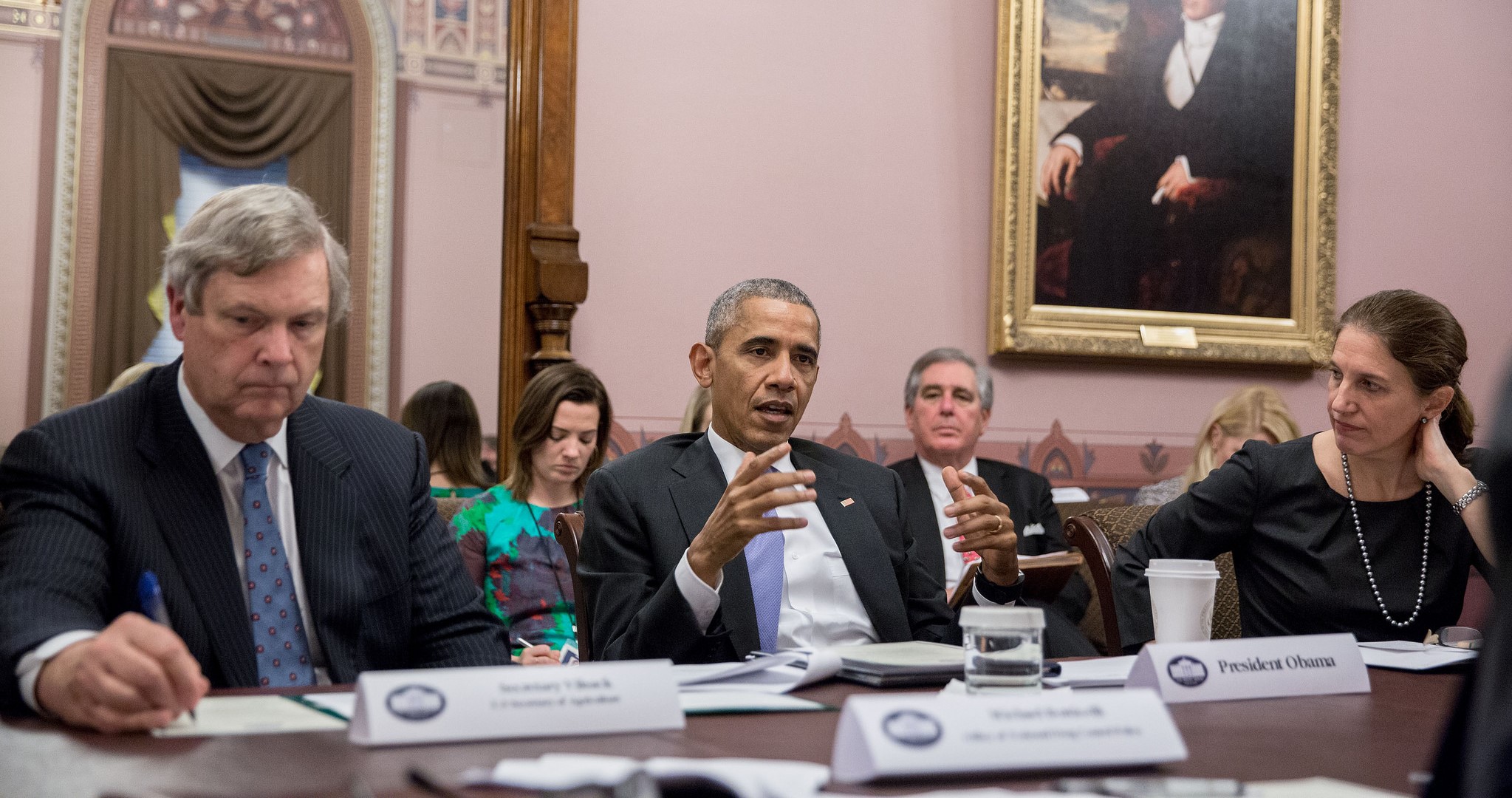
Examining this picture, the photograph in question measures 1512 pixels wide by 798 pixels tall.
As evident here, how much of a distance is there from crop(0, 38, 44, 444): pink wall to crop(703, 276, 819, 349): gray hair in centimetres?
297

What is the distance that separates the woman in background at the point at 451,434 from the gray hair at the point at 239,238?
263 cm

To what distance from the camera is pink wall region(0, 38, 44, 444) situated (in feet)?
16.1

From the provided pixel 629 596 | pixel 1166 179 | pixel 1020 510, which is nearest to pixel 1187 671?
pixel 629 596

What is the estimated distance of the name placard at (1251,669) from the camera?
1.58 m

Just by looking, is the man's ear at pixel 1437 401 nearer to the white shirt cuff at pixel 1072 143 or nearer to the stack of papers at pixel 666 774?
the stack of papers at pixel 666 774

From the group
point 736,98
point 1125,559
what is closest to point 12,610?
point 1125,559

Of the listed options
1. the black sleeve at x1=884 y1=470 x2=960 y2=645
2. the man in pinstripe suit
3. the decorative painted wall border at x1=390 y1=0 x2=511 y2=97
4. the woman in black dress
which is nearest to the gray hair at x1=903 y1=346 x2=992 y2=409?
the decorative painted wall border at x1=390 y1=0 x2=511 y2=97

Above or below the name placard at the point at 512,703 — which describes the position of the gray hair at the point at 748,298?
above

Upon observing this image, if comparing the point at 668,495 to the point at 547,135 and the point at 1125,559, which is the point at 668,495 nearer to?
the point at 1125,559

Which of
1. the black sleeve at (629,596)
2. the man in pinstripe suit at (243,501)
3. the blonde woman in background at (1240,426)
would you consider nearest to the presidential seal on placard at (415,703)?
the man in pinstripe suit at (243,501)

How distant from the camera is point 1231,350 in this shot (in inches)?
212

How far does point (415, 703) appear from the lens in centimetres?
122

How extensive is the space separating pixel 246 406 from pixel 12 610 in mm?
424

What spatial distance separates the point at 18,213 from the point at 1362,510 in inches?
190
